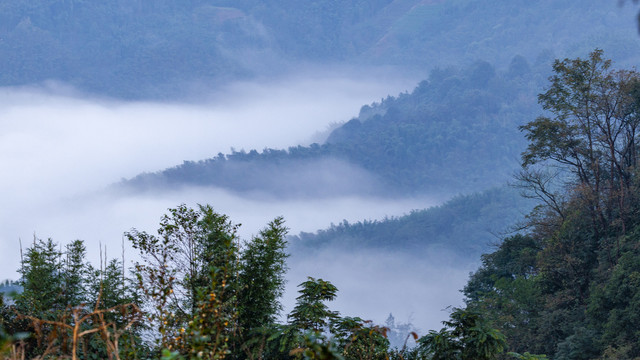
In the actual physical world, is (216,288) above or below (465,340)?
above

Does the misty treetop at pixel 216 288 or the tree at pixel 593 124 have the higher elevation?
the tree at pixel 593 124

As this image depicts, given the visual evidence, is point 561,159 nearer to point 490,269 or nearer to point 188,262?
→ point 490,269

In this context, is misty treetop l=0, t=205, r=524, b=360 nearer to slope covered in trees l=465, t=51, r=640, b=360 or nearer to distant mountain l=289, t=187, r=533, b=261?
slope covered in trees l=465, t=51, r=640, b=360

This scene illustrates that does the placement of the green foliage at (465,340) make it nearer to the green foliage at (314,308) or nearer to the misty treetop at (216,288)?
the misty treetop at (216,288)

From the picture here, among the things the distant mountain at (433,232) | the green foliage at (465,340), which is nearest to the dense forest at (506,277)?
the green foliage at (465,340)

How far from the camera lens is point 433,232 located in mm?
183625

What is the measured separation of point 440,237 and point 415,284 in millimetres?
14693

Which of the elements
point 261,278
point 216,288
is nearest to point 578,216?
point 261,278

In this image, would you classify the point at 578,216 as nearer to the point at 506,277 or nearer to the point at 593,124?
the point at 593,124

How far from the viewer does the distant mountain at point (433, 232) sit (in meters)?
178

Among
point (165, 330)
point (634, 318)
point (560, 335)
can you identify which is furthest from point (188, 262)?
point (560, 335)

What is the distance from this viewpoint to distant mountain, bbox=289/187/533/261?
585 feet

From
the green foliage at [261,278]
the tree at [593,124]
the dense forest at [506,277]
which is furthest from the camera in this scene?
the tree at [593,124]

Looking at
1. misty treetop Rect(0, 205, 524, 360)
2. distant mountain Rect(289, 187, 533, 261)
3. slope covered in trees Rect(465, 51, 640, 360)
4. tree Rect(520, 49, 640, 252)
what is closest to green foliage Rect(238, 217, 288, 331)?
misty treetop Rect(0, 205, 524, 360)
